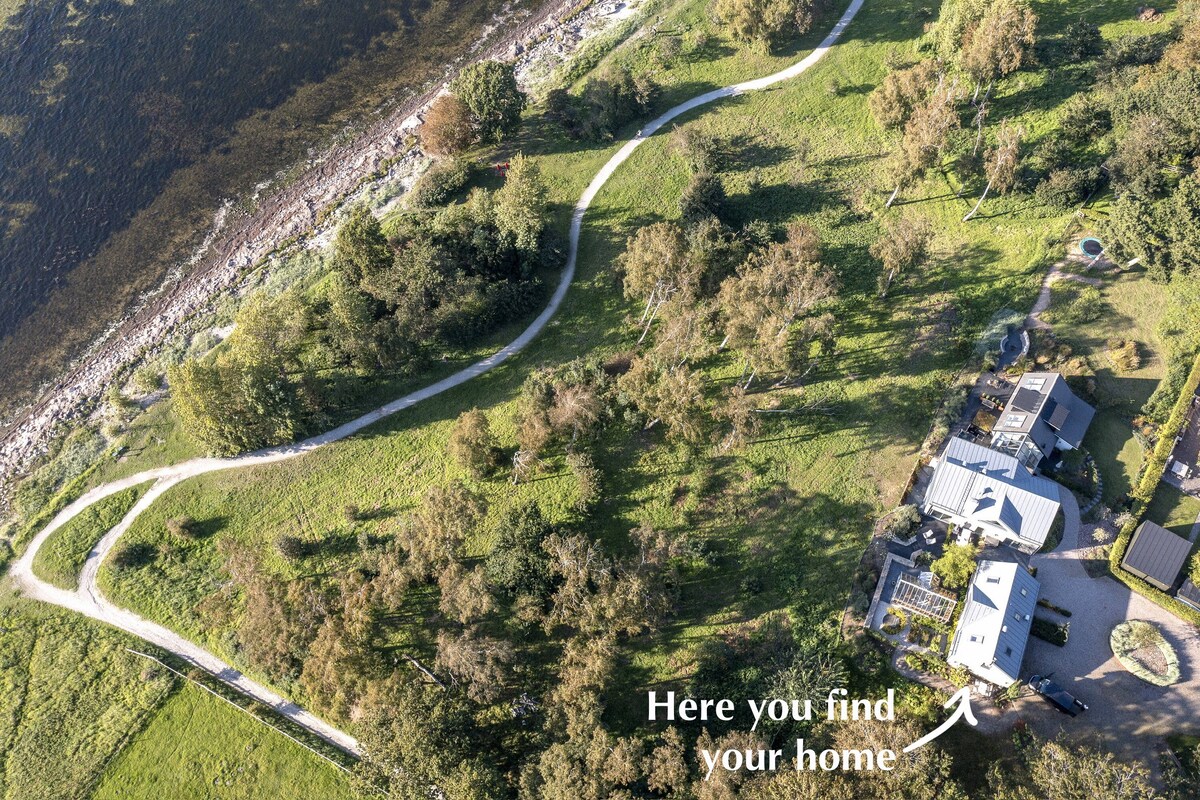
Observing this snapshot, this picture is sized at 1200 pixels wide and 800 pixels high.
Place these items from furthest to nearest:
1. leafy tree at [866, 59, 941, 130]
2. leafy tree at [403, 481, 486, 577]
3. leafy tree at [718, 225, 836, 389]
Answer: leafy tree at [866, 59, 941, 130] < leafy tree at [718, 225, 836, 389] < leafy tree at [403, 481, 486, 577]

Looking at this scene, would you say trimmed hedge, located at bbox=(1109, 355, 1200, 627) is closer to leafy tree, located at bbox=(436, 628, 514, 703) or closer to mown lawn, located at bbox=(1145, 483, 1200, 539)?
mown lawn, located at bbox=(1145, 483, 1200, 539)

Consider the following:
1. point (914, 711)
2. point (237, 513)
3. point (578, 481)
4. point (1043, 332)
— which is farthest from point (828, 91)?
point (237, 513)

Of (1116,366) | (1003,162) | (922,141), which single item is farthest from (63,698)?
(1003,162)

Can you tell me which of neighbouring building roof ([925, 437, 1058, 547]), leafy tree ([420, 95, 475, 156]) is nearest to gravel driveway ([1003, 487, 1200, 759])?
neighbouring building roof ([925, 437, 1058, 547])

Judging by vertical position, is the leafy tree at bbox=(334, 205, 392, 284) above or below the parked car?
above

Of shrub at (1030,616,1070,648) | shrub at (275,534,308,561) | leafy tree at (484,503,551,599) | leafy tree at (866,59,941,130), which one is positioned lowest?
shrub at (1030,616,1070,648)

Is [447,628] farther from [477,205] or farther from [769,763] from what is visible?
[477,205]

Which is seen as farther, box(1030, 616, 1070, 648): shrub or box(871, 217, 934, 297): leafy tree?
box(871, 217, 934, 297): leafy tree

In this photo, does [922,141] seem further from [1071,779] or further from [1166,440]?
[1071,779]
